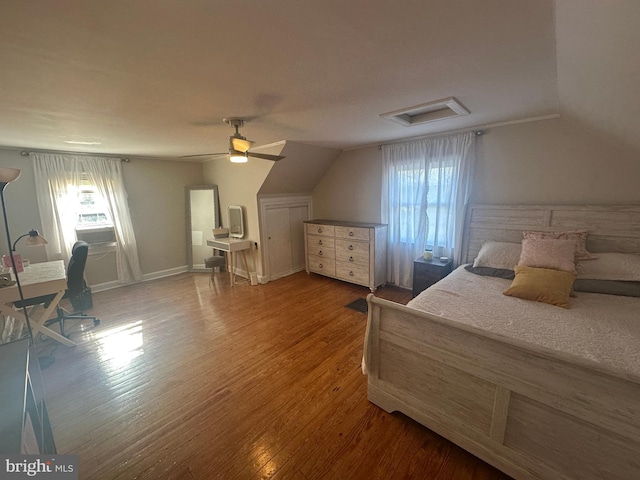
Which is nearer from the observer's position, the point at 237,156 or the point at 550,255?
the point at 550,255

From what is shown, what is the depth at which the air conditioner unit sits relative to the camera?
12.6 ft

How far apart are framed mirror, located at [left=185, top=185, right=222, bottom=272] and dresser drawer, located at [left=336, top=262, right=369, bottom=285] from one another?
2595 millimetres

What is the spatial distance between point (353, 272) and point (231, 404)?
97.4 inches

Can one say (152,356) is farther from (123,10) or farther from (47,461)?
(123,10)

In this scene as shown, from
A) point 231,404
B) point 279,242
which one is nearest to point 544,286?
point 231,404

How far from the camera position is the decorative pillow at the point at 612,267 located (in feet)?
6.40

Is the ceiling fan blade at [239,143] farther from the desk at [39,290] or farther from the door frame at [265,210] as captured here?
the desk at [39,290]

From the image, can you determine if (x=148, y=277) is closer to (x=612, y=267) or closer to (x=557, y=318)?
(x=557, y=318)

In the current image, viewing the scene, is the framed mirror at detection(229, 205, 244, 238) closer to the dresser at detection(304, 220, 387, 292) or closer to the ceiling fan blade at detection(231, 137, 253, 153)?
the dresser at detection(304, 220, 387, 292)

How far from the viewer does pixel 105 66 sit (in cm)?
127

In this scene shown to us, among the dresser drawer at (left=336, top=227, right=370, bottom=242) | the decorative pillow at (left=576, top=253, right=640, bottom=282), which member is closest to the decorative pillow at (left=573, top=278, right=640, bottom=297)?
the decorative pillow at (left=576, top=253, right=640, bottom=282)

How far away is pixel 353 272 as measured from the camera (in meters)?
3.88

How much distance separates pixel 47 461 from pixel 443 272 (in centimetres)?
330

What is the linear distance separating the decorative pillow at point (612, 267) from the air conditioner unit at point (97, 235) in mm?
5989
